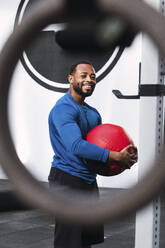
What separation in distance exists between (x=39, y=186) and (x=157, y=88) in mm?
1186

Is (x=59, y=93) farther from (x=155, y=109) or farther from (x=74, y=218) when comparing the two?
(x=74, y=218)

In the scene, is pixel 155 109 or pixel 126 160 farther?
pixel 155 109

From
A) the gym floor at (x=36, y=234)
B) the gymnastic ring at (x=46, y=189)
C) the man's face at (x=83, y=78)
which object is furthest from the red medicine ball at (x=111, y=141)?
the gym floor at (x=36, y=234)

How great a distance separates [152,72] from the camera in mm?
1353

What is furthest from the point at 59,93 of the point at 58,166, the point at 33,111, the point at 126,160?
the point at 126,160

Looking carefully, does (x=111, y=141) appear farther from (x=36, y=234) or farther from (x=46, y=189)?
(x=36, y=234)

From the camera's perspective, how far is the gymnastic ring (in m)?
0.15

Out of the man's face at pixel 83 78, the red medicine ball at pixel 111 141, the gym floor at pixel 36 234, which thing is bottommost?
the gym floor at pixel 36 234

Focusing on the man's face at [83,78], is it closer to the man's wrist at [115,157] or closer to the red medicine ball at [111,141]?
the red medicine ball at [111,141]

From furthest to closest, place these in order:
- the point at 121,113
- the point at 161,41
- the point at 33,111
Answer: the point at 33,111 → the point at 121,113 → the point at 161,41

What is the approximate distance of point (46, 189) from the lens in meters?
0.18

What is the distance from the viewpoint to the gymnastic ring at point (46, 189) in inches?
6.0

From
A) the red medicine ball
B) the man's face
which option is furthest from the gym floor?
the red medicine ball

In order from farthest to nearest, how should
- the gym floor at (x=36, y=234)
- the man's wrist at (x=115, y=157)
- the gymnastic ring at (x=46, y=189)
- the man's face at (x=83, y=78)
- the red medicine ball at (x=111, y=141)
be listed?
the gym floor at (x=36, y=234)
the man's face at (x=83, y=78)
the red medicine ball at (x=111, y=141)
the man's wrist at (x=115, y=157)
the gymnastic ring at (x=46, y=189)
